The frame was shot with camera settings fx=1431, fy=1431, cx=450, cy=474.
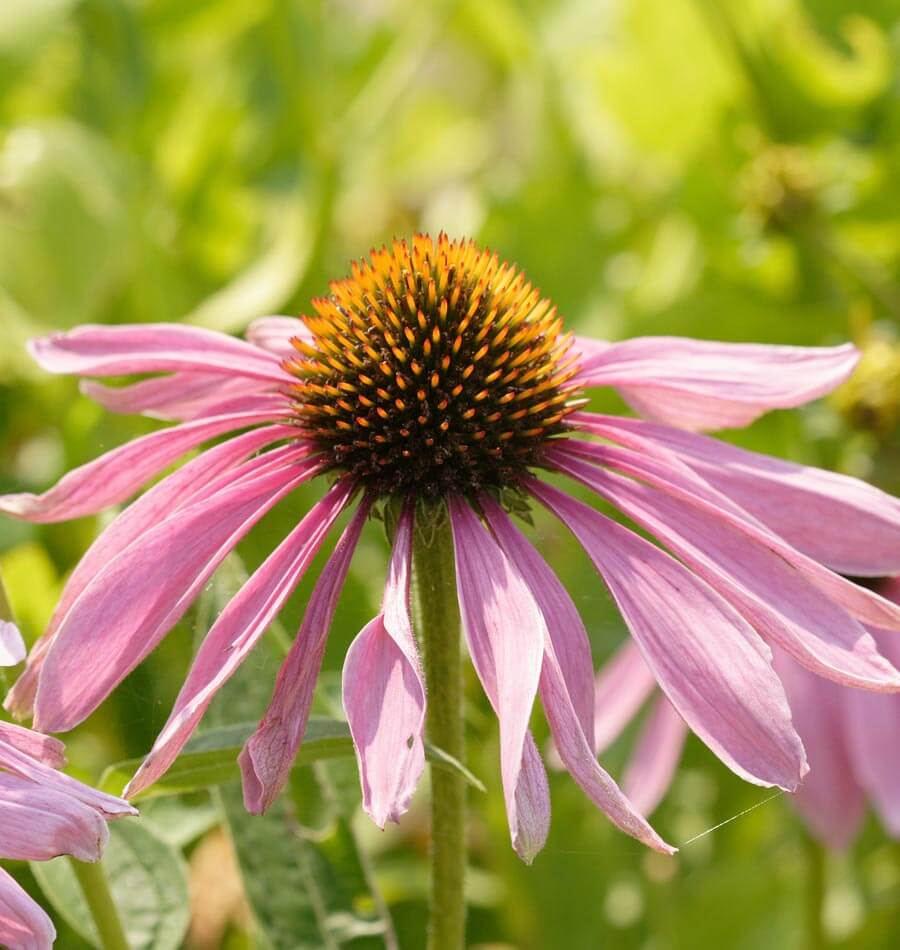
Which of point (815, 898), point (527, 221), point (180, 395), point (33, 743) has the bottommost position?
point (815, 898)

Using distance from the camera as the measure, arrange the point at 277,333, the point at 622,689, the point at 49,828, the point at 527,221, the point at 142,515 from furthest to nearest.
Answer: the point at 527,221
the point at 622,689
the point at 277,333
the point at 142,515
the point at 49,828

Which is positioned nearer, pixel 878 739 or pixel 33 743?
pixel 33 743

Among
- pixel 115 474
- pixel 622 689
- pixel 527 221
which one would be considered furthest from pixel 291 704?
pixel 527 221

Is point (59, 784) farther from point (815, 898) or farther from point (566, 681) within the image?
point (815, 898)

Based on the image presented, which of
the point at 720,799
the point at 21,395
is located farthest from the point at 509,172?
the point at 720,799

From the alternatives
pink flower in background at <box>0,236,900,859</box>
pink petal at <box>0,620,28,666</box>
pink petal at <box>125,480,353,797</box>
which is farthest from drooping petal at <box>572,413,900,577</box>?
pink petal at <box>0,620,28,666</box>

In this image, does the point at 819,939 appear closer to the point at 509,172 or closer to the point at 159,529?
the point at 159,529
